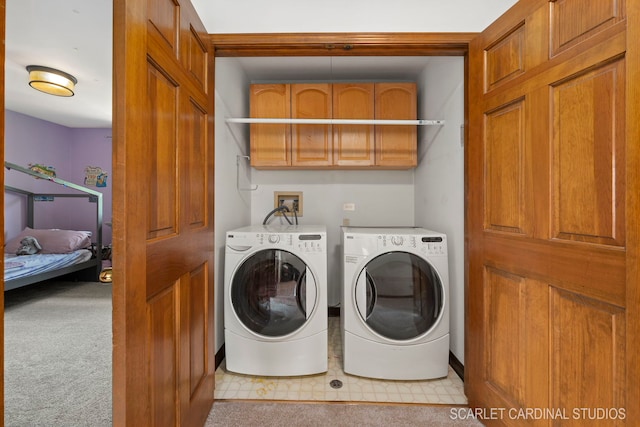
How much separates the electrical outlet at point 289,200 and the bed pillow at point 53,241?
103 inches

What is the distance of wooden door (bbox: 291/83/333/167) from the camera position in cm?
240

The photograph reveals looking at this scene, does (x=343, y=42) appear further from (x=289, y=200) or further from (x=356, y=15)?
(x=289, y=200)

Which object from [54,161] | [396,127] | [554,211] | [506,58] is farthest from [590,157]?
[54,161]

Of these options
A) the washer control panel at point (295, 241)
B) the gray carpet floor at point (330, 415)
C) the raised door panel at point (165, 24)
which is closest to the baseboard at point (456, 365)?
the gray carpet floor at point (330, 415)

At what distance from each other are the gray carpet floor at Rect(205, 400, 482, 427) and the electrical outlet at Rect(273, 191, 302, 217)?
1.66 m

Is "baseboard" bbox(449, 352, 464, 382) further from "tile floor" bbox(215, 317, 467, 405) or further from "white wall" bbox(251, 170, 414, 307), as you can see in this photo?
"white wall" bbox(251, 170, 414, 307)

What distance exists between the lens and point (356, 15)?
145 cm

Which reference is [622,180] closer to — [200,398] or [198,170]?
[198,170]

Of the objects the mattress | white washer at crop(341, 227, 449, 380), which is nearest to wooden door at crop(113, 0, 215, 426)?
white washer at crop(341, 227, 449, 380)

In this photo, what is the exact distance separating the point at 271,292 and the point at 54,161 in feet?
13.8

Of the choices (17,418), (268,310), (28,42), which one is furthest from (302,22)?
(17,418)

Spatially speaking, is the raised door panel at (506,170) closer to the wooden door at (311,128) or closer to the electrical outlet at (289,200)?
the wooden door at (311,128)

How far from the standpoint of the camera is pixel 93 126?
12.9 ft

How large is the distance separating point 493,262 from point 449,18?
4.20 ft
